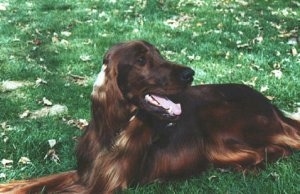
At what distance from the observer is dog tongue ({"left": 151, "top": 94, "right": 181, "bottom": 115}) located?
4172 mm

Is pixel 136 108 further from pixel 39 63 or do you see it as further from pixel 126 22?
pixel 126 22

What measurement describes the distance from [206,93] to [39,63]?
4250 mm

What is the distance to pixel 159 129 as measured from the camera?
4.41 meters

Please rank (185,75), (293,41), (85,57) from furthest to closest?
(293,41), (85,57), (185,75)

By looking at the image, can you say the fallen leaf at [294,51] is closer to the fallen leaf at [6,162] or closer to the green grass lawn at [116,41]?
the green grass lawn at [116,41]

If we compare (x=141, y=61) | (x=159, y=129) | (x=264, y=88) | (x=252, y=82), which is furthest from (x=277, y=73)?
(x=141, y=61)

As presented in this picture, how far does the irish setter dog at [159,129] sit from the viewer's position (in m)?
→ 4.12

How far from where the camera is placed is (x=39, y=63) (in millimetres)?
8664

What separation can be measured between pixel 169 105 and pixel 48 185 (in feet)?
3.63

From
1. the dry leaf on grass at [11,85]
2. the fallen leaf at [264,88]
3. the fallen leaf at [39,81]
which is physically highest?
the fallen leaf at [264,88]

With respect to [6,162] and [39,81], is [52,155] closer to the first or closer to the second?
[6,162]

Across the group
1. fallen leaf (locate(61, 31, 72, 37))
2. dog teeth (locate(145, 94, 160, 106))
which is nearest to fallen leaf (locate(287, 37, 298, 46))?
fallen leaf (locate(61, 31, 72, 37))

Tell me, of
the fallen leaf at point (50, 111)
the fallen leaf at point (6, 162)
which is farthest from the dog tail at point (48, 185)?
the fallen leaf at point (50, 111)

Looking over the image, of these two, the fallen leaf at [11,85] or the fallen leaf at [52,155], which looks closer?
the fallen leaf at [52,155]
